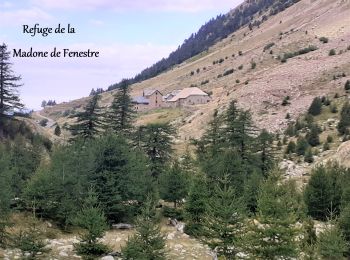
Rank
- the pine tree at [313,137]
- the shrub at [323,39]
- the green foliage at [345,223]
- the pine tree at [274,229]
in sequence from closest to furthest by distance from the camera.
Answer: the pine tree at [274,229] → the green foliage at [345,223] → the pine tree at [313,137] → the shrub at [323,39]

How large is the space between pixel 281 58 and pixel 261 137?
74949 mm

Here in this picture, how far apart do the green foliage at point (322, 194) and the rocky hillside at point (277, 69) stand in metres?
36.1

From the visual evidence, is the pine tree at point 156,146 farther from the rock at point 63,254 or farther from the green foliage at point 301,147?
the green foliage at point 301,147

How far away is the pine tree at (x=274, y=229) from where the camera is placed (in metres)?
23.5

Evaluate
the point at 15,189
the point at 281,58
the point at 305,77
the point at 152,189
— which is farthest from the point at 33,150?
the point at 281,58

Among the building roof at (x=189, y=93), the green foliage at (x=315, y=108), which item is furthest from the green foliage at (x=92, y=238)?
the building roof at (x=189, y=93)

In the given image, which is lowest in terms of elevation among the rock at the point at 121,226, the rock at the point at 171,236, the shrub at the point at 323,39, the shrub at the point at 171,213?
the rock at the point at 171,236

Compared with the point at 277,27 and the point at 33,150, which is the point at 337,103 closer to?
the point at 33,150

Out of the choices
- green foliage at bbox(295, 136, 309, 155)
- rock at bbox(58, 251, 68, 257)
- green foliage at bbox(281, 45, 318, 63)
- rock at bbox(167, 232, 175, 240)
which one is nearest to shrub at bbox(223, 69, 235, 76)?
green foliage at bbox(281, 45, 318, 63)

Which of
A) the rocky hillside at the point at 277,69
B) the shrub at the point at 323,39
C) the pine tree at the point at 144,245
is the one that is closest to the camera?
the pine tree at the point at 144,245

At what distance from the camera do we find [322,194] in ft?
129

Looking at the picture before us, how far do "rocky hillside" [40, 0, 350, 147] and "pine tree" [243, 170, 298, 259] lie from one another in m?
51.9

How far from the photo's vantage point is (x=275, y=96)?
87.8 m

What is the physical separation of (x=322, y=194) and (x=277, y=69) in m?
65.1
